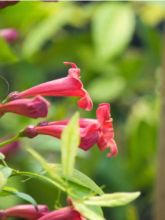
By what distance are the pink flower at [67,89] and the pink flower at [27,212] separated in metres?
0.15

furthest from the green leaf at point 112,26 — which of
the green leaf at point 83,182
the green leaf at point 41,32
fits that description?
the green leaf at point 83,182

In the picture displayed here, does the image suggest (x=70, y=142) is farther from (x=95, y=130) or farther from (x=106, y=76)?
(x=106, y=76)

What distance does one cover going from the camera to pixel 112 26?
2.90m

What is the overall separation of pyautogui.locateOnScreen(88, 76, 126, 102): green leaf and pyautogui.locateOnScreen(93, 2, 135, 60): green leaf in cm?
27

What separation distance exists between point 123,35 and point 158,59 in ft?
1.60

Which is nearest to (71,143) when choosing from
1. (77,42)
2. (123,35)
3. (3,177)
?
(3,177)

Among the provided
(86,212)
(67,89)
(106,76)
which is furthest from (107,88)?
(86,212)

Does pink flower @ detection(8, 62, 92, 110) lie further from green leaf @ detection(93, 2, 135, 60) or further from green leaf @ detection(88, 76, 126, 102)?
green leaf @ detection(88, 76, 126, 102)

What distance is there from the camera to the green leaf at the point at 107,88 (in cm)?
322

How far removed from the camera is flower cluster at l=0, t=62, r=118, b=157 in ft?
3.28

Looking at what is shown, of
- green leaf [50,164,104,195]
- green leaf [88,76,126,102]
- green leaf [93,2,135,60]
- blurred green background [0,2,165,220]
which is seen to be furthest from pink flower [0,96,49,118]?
green leaf [88,76,126,102]

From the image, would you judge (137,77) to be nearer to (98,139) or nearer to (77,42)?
(77,42)

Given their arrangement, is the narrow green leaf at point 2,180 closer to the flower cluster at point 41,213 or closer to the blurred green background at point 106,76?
the flower cluster at point 41,213

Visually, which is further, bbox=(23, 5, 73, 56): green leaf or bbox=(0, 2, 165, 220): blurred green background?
bbox=(23, 5, 73, 56): green leaf
